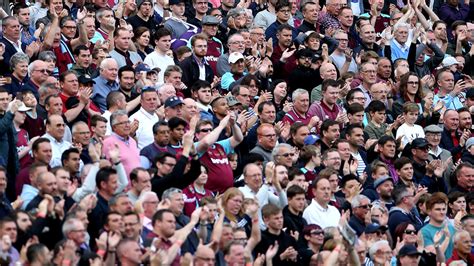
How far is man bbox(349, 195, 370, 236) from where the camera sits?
17.7 m

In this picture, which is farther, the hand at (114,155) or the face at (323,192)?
the face at (323,192)

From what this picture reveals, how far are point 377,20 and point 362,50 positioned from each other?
2.38 metres

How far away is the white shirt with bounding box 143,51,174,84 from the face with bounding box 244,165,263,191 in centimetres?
353

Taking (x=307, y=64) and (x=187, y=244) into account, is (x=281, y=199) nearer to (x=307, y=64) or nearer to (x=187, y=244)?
(x=187, y=244)

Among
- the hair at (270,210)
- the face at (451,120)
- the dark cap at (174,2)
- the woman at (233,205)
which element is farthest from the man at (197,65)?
the hair at (270,210)

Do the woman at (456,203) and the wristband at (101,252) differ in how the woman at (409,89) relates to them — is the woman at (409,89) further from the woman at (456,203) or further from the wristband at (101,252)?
the wristband at (101,252)

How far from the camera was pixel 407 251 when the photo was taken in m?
17.0

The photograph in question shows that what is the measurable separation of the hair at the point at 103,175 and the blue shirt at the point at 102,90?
3141 millimetres

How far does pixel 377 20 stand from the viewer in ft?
84.6

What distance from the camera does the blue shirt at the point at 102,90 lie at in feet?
62.9

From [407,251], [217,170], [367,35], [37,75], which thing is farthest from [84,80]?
[367,35]

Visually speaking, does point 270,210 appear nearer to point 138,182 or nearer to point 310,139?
point 138,182

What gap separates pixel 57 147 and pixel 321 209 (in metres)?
2.73

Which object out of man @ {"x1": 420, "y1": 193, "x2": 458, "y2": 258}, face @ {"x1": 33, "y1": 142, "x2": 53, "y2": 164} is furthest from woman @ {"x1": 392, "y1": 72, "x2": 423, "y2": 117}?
face @ {"x1": 33, "y1": 142, "x2": 53, "y2": 164}
